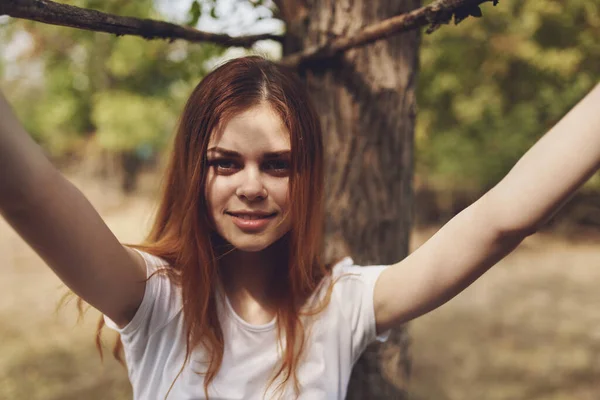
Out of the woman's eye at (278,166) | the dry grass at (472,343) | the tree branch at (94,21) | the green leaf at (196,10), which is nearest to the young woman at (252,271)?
the woman's eye at (278,166)

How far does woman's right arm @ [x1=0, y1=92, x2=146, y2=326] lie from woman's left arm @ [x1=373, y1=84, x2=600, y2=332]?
72 cm

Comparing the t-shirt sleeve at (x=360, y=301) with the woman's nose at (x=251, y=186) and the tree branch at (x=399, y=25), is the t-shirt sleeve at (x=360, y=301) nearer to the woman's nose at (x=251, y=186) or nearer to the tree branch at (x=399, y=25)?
the woman's nose at (x=251, y=186)

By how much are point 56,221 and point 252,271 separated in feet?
2.30

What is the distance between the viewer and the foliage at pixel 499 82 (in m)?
8.90

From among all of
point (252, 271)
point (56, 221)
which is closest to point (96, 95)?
point (252, 271)

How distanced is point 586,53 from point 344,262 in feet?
28.9

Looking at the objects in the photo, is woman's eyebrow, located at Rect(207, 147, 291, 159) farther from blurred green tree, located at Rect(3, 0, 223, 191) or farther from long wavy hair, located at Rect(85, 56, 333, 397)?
blurred green tree, located at Rect(3, 0, 223, 191)

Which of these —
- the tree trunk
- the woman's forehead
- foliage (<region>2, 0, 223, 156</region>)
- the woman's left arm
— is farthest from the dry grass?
foliage (<region>2, 0, 223, 156</region>)

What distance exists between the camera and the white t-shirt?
1.46 m

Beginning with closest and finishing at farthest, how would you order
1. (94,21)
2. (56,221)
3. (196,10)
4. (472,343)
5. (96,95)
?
(56,221) < (94,21) < (196,10) < (472,343) < (96,95)

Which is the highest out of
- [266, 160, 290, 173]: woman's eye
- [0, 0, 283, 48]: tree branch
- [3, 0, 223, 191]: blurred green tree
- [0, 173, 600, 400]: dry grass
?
[3, 0, 223, 191]: blurred green tree

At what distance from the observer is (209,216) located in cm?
152

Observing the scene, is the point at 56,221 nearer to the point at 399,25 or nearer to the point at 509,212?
the point at 509,212

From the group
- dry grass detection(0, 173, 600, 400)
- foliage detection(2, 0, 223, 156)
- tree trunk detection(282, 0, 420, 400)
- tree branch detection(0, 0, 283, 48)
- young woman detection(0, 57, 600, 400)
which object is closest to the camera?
tree branch detection(0, 0, 283, 48)
